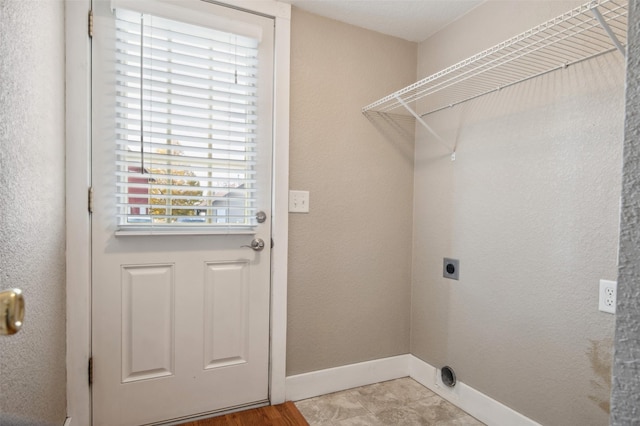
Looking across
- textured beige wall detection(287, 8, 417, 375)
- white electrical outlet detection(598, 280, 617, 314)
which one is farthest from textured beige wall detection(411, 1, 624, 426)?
textured beige wall detection(287, 8, 417, 375)

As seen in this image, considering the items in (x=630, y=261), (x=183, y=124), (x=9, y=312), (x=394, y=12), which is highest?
(x=394, y=12)

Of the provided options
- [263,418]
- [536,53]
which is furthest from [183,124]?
[536,53]

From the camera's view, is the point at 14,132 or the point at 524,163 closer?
the point at 14,132

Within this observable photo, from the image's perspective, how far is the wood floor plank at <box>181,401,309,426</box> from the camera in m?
1.72

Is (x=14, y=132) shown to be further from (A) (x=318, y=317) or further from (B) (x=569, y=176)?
(B) (x=569, y=176)

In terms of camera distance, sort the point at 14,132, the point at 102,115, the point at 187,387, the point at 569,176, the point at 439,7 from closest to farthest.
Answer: the point at 14,132
the point at 569,176
the point at 102,115
the point at 187,387
the point at 439,7

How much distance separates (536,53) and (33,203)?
200 cm

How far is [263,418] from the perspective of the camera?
176 centimetres

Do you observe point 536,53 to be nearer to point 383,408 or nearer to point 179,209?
point 179,209

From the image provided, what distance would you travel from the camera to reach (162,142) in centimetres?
164

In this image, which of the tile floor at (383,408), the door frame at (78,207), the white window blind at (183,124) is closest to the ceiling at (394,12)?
the white window blind at (183,124)

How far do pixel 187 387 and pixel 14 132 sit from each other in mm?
1365

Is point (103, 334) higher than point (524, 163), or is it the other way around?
point (524, 163)

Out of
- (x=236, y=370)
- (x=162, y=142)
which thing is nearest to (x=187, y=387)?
(x=236, y=370)
